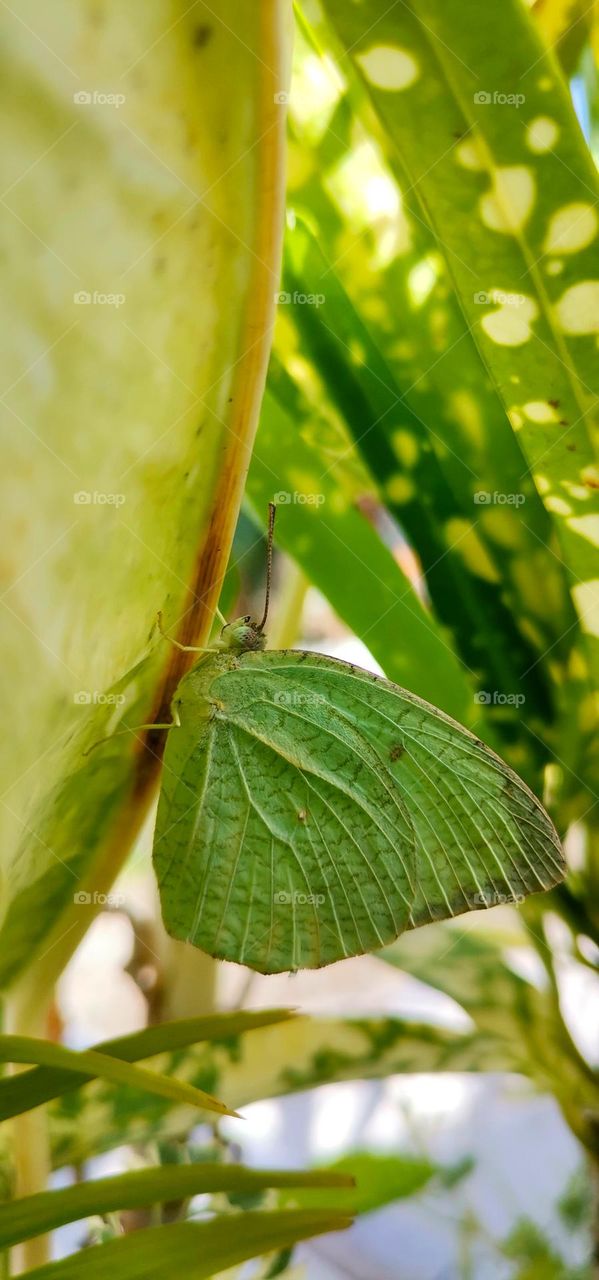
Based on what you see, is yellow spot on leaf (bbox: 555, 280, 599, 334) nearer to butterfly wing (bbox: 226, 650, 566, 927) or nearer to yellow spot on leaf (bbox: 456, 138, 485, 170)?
yellow spot on leaf (bbox: 456, 138, 485, 170)

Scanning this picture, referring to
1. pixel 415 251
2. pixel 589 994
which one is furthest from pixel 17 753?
pixel 589 994

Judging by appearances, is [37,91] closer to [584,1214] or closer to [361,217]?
[361,217]

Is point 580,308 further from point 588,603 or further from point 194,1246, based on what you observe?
point 194,1246

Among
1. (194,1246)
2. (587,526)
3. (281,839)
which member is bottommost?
(194,1246)

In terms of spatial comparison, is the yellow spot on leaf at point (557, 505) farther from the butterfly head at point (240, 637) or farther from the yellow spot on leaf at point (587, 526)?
the butterfly head at point (240, 637)

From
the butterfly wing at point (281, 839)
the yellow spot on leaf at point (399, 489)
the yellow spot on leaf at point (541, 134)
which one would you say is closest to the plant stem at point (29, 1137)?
the butterfly wing at point (281, 839)

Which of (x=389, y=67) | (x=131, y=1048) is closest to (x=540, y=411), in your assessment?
(x=389, y=67)
